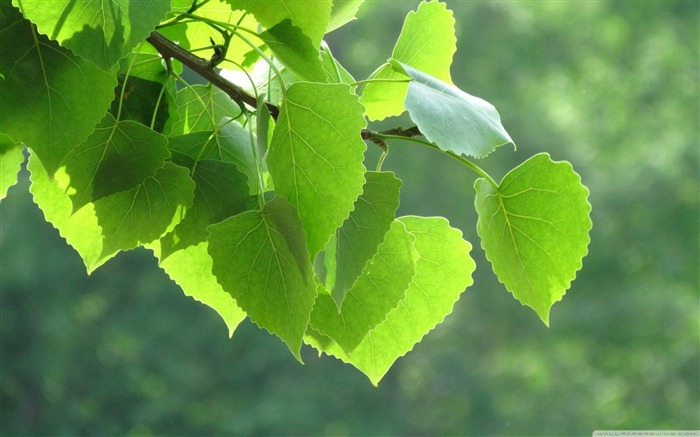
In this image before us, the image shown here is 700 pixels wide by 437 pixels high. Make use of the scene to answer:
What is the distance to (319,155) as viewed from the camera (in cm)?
29

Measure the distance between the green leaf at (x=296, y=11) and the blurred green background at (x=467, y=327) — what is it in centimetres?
379

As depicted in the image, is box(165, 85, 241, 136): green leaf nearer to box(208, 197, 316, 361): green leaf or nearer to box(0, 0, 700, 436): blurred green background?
box(208, 197, 316, 361): green leaf

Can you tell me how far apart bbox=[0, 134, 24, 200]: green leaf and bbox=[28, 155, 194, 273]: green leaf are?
1.2 inches

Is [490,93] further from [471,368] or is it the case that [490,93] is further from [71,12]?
[71,12]

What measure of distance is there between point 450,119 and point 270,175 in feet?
0.22

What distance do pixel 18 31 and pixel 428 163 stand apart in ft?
14.7

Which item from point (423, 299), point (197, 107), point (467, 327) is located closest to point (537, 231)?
point (423, 299)

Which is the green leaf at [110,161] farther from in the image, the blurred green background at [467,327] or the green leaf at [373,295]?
the blurred green background at [467,327]

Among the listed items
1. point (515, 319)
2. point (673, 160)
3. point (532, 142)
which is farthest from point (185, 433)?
point (673, 160)

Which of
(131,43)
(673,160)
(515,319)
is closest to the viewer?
(131,43)

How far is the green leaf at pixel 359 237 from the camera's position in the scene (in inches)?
12.1

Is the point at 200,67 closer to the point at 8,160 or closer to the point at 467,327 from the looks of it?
the point at 8,160

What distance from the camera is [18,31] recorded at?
30 cm

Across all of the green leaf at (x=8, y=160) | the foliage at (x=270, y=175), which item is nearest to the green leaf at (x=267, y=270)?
the foliage at (x=270, y=175)
